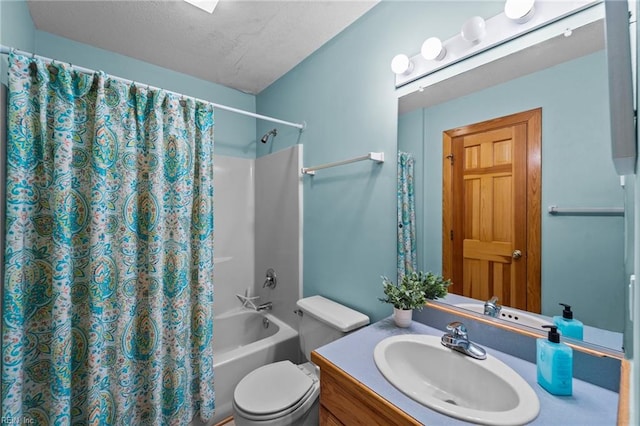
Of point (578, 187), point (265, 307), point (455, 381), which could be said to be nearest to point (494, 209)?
point (578, 187)

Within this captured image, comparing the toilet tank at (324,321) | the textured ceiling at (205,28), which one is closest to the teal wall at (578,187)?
the toilet tank at (324,321)

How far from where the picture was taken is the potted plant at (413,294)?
1.14m

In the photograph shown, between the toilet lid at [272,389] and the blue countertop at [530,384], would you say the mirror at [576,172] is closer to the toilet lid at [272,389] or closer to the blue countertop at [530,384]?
the blue countertop at [530,384]

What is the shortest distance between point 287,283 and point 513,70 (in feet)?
5.96

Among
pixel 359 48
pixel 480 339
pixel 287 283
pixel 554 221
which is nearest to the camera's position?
pixel 554 221

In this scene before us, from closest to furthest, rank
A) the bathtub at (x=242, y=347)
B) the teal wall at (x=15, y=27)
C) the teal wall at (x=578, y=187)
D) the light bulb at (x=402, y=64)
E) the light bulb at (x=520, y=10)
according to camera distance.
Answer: the teal wall at (x=578, y=187) < the light bulb at (x=520, y=10) < the teal wall at (x=15, y=27) < the light bulb at (x=402, y=64) < the bathtub at (x=242, y=347)

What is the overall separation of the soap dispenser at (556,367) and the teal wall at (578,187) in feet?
0.60

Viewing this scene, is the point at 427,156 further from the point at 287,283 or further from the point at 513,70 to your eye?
the point at 287,283

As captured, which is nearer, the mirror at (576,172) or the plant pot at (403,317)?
the mirror at (576,172)

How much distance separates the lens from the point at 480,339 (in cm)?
103

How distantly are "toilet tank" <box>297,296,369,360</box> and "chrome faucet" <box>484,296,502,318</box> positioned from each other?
1.89 feet

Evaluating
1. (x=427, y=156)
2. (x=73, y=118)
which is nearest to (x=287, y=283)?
(x=427, y=156)

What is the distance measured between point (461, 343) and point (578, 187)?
0.64 meters

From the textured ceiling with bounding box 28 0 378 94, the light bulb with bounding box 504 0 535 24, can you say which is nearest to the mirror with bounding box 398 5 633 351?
the light bulb with bounding box 504 0 535 24
